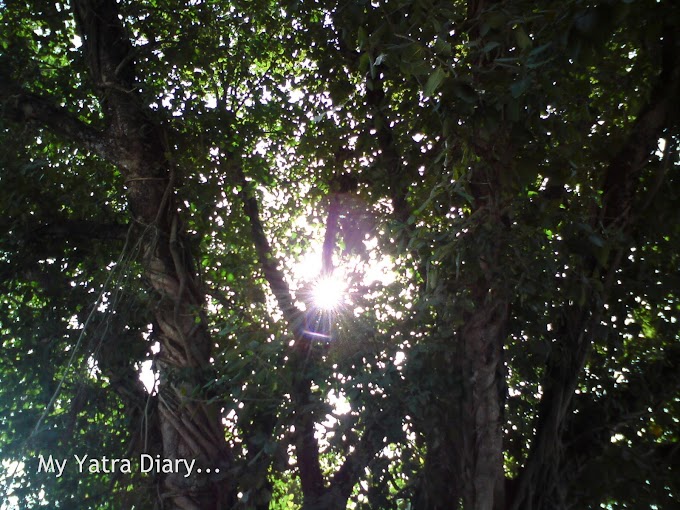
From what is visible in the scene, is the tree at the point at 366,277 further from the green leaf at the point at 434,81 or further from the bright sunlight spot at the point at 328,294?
the green leaf at the point at 434,81

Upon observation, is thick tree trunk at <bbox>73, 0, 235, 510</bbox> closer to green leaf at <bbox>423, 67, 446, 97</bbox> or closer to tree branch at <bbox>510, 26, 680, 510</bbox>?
tree branch at <bbox>510, 26, 680, 510</bbox>

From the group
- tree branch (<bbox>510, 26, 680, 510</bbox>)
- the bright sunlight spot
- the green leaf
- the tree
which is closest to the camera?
the green leaf

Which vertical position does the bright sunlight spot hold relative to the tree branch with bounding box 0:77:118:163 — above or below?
below

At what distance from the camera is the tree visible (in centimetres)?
261

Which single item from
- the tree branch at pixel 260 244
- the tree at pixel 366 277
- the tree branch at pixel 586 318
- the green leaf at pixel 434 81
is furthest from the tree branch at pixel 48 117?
the tree branch at pixel 586 318

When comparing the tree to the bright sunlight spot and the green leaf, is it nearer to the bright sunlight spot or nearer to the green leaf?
the bright sunlight spot

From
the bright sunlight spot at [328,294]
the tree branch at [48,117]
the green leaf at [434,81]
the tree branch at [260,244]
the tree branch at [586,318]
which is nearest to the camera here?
the green leaf at [434,81]

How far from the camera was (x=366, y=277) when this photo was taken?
3389mm

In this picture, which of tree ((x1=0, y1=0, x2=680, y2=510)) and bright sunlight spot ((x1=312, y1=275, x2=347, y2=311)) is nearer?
tree ((x1=0, y1=0, x2=680, y2=510))

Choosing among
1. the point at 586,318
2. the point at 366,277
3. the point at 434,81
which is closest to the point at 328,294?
the point at 366,277

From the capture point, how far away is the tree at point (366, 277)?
2.61 meters

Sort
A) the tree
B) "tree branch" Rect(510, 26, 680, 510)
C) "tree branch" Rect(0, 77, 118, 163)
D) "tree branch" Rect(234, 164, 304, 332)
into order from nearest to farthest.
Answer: the tree → "tree branch" Rect(510, 26, 680, 510) → "tree branch" Rect(0, 77, 118, 163) → "tree branch" Rect(234, 164, 304, 332)

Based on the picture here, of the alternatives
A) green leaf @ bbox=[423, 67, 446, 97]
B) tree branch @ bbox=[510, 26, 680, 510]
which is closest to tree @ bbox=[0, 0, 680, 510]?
tree branch @ bbox=[510, 26, 680, 510]

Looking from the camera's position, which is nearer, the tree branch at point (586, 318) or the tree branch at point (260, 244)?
the tree branch at point (586, 318)
